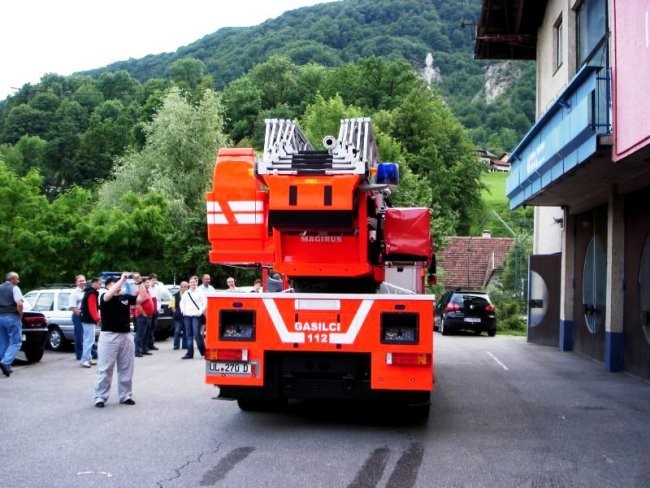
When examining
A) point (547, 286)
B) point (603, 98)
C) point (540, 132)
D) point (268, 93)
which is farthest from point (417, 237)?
point (268, 93)

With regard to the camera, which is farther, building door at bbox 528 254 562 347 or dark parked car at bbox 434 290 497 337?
dark parked car at bbox 434 290 497 337

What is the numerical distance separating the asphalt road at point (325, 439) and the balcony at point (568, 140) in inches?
136

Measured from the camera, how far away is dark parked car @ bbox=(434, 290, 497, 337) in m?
28.2

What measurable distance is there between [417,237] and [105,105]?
84.3 m

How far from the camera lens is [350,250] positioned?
9688 mm

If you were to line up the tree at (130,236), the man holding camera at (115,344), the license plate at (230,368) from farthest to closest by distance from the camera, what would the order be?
the tree at (130,236) < the man holding camera at (115,344) < the license plate at (230,368)

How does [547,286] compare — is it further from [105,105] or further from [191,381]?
[105,105]

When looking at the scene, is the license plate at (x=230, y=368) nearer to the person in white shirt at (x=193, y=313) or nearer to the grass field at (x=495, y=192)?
the person in white shirt at (x=193, y=313)

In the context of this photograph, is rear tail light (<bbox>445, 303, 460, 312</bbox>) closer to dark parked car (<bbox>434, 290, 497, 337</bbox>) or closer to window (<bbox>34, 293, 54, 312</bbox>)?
dark parked car (<bbox>434, 290, 497, 337</bbox>)

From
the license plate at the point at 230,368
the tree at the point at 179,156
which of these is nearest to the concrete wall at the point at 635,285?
the license plate at the point at 230,368

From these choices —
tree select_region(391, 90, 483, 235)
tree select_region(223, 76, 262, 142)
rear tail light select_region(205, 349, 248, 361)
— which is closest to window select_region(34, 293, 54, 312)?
rear tail light select_region(205, 349, 248, 361)

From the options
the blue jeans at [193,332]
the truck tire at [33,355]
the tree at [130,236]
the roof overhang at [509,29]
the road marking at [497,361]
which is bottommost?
the road marking at [497,361]

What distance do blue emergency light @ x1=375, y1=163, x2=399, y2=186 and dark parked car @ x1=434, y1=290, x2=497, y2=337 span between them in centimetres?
1885

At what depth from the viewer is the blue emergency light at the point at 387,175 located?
9.79 m
